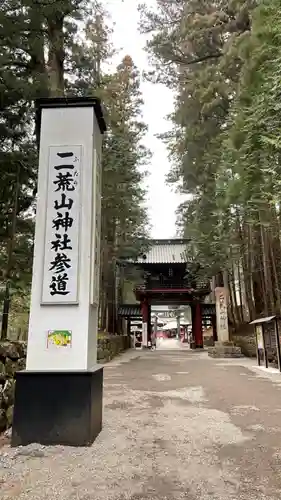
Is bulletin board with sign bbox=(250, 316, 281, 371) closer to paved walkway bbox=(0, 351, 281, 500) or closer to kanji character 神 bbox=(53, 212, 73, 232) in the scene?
paved walkway bbox=(0, 351, 281, 500)

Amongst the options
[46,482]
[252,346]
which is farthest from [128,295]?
[46,482]

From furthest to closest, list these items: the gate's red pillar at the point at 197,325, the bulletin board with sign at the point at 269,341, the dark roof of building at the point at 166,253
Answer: the dark roof of building at the point at 166,253 < the gate's red pillar at the point at 197,325 < the bulletin board with sign at the point at 269,341

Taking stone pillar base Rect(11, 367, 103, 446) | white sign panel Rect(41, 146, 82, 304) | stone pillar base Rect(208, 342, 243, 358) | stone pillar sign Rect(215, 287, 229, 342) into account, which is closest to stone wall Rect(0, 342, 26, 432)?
stone pillar base Rect(11, 367, 103, 446)

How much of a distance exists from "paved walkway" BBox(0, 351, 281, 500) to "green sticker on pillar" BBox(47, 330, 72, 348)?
0.80m

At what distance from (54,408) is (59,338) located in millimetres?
560

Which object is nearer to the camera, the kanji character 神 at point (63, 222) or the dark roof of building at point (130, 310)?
the kanji character 神 at point (63, 222)

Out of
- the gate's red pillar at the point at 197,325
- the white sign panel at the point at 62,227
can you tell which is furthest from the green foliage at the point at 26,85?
the gate's red pillar at the point at 197,325

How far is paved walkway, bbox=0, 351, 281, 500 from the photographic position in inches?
85.7

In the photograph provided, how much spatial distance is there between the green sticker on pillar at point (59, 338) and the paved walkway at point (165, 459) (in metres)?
0.80

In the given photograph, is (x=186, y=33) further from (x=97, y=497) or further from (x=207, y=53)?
(x=97, y=497)

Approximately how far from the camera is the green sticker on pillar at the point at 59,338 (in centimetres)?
319

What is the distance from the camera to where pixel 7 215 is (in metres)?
5.48

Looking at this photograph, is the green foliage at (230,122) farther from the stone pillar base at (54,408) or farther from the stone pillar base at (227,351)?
the stone pillar base at (54,408)

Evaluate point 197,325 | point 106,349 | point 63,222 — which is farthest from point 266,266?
point 197,325
